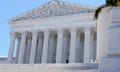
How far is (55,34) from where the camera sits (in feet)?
185

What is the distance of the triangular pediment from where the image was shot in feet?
171

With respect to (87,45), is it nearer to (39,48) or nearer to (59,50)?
(59,50)

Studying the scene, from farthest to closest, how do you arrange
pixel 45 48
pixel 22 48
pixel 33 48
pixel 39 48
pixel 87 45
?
pixel 39 48 → pixel 22 48 → pixel 33 48 → pixel 45 48 → pixel 87 45

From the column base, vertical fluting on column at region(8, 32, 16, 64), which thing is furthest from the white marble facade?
the column base

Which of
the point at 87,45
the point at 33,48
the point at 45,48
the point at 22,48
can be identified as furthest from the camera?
the point at 22,48

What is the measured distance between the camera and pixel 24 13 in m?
57.8

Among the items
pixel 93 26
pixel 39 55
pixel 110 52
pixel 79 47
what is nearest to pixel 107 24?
pixel 110 52

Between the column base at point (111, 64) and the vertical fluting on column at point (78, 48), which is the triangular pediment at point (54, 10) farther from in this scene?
the column base at point (111, 64)

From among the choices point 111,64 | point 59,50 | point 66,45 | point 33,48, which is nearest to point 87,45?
point 59,50

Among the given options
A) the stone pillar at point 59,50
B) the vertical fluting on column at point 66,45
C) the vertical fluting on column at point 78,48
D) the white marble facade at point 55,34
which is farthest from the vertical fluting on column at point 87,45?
the vertical fluting on column at point 66,45

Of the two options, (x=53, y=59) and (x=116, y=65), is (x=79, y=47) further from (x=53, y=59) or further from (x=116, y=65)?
(x=116, y=65)

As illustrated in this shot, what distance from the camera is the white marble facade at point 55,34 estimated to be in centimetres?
4966

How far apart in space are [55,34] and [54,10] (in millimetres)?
5270

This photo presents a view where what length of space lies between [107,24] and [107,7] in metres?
0.84
